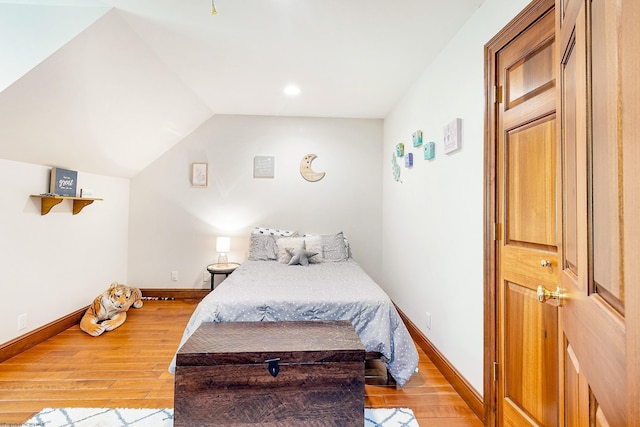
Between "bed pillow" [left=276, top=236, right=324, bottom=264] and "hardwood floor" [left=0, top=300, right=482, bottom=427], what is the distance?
1.27m

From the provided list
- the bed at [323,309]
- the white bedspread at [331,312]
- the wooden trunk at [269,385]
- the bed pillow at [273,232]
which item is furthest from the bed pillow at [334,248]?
the wooden trunk at [269,385]

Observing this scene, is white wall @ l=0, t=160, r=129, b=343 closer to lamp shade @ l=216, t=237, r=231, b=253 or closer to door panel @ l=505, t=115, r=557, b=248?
lamp shade @ l=216, t=237, r=231, b=253

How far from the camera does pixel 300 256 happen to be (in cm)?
322

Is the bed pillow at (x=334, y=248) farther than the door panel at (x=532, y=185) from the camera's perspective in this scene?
Yes

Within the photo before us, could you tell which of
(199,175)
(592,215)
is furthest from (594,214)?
(199,175)

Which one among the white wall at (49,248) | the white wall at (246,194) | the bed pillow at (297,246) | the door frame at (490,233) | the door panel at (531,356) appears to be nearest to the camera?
the door panel at (531,356)

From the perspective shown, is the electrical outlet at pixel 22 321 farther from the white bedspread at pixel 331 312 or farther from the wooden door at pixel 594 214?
the wooden door at pixel 594 214

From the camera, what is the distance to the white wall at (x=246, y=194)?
13.0ft

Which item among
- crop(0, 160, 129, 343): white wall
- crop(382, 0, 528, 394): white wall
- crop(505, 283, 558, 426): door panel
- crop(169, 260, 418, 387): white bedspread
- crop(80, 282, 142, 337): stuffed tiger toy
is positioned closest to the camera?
crop(505, 283, 558, 426): door panel

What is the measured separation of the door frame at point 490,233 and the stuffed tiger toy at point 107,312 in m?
3.22

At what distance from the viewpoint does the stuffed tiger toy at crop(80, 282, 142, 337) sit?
9.41 ft

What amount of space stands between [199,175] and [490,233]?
137 inches

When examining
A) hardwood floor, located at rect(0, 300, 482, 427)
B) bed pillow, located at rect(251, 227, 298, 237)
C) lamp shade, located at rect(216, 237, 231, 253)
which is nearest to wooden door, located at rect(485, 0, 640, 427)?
hardwood floor, located at rect(0, 300, 482, 427)

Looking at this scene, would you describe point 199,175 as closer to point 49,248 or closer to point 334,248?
point 49,248
